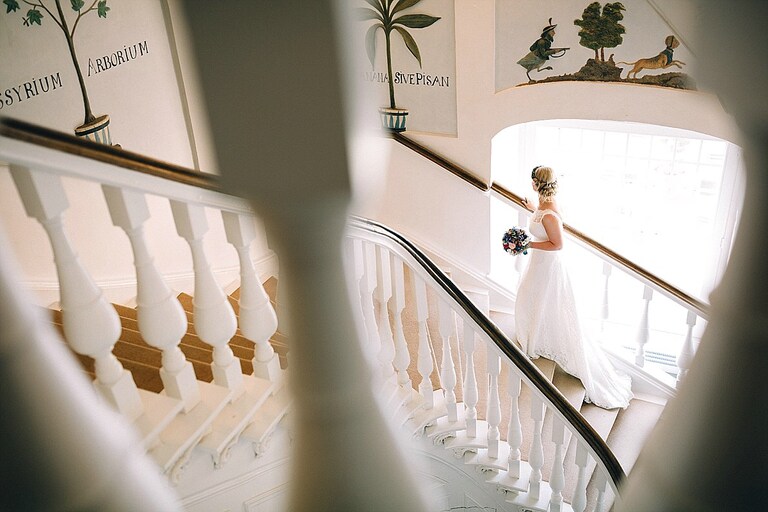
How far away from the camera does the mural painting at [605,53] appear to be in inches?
163

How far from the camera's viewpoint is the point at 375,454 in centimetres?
34

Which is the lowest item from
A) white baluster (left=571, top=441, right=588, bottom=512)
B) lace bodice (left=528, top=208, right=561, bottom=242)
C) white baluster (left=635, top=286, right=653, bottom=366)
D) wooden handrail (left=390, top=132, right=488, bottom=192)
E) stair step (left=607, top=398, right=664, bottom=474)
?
stair step (left=607, top=398, right=664, bottom=474)

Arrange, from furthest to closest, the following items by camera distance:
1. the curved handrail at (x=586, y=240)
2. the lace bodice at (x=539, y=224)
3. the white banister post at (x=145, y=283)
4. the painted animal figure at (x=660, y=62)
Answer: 1. the lace bodice at (x=539, y=224)
2. the curved handrail at (x=586, y=240)
3. the painted animal figure at (x=660, y=62)
4. the white banister post at (x=145, y=283)

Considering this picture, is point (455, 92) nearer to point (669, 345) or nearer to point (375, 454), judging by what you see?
point (669, 345)

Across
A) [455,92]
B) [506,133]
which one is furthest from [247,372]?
[506,133]

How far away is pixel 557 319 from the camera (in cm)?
457

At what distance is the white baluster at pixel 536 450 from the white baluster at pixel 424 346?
1.56 feet

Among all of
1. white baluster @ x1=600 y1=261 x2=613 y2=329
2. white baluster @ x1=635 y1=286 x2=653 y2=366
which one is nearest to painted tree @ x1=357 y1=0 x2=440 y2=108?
white baluster @ x1=600 y1=261 x2=613 y2=329

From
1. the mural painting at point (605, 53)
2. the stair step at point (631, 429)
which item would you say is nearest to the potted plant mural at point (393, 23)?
the mural painting at point (605, 53)

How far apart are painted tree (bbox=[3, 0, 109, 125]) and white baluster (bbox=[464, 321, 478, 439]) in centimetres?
259

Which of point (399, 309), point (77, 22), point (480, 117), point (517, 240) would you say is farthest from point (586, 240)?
point (77, 22)

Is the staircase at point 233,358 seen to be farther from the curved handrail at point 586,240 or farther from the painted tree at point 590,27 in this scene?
the painted tree at point 590,27

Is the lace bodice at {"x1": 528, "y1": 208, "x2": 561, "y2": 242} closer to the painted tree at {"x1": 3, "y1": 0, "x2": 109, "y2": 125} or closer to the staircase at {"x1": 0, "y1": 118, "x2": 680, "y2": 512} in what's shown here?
the staircase at {"x1": 0, "y1": 118, "x2": 680, "y2": 512}

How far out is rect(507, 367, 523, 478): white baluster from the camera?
2723mm
